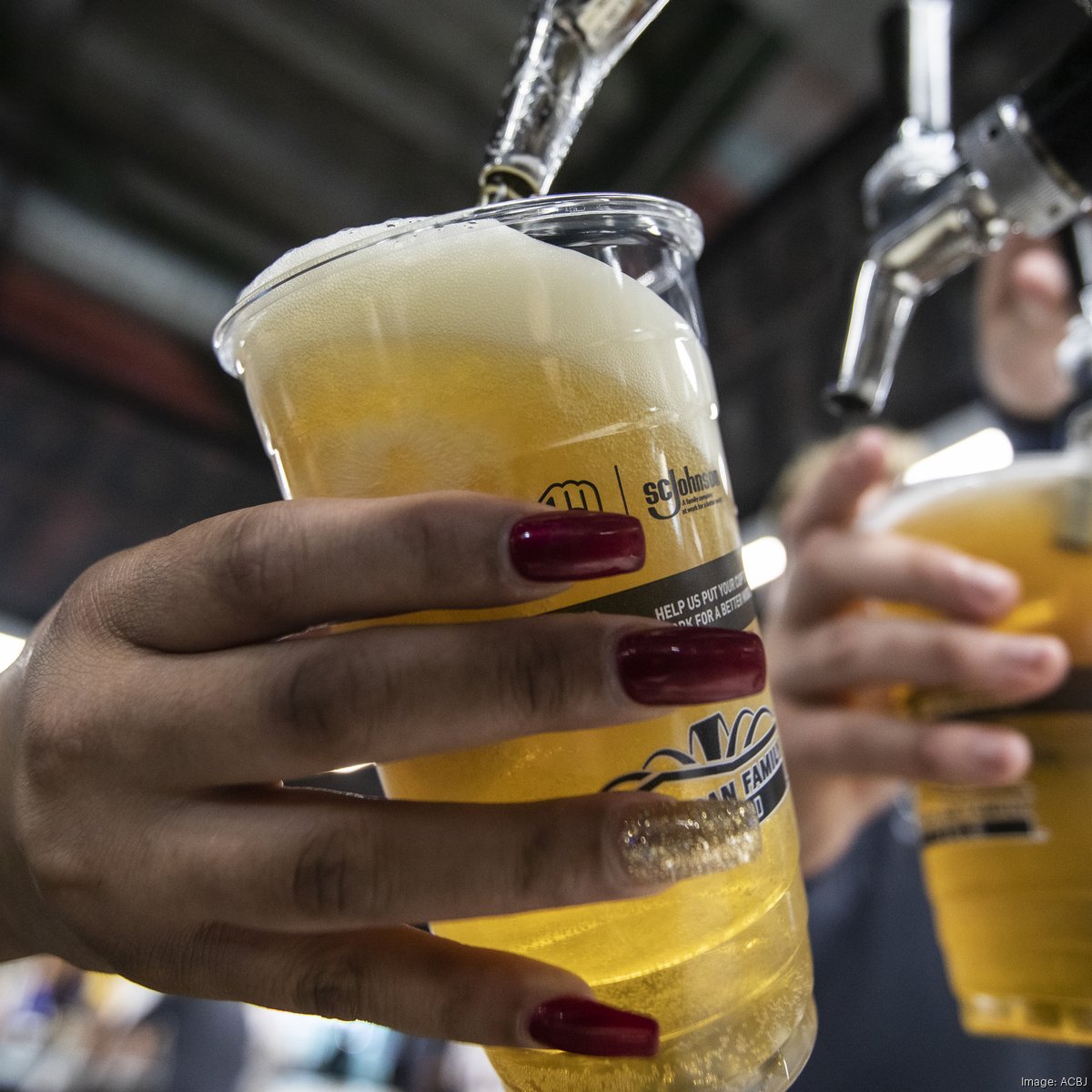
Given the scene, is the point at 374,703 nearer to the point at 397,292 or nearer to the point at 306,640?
the point at 306,640

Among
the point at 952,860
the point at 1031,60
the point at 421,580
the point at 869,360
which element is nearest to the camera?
the point at 421,580

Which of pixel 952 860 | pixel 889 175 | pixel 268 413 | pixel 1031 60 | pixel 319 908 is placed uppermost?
pixel 1031 60

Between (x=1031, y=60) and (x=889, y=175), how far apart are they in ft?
7.81

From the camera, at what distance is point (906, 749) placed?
822 mm

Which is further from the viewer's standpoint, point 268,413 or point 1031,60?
point 1031,60

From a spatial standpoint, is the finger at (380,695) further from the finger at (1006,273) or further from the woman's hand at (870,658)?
the finger at (1006,273)

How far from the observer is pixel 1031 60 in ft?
8.11

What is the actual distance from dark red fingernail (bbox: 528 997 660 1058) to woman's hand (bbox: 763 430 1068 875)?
44cm

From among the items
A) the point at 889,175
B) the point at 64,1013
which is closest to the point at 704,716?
the point at 889,175

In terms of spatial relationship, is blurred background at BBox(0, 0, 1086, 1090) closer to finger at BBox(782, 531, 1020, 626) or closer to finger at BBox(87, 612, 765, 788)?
finger at BBox(782, 531, 1020, 626)

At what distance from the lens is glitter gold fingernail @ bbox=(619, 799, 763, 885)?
389mm

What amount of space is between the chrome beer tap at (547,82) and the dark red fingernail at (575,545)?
0.24 m

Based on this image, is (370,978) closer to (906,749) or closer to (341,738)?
(341,738)

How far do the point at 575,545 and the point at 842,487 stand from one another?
2.27ft
